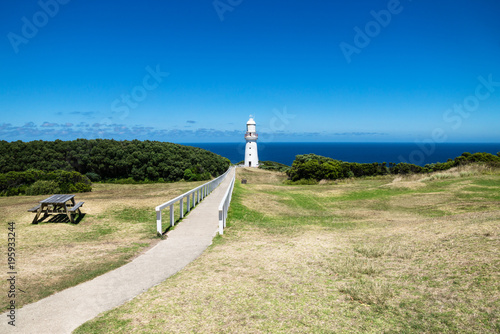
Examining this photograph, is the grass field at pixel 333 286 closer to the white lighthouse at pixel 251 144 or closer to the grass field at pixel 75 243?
the grass field at pixel 75 243

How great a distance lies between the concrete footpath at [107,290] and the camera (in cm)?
479

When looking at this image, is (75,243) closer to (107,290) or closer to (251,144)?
(107,290)

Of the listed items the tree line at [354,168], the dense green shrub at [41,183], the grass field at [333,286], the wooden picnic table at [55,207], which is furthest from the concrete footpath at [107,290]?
the tree line at [354,168]

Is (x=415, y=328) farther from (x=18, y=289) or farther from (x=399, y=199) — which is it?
(x=399, y=199)

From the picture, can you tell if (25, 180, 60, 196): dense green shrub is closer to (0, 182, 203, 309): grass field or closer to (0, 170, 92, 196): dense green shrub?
(0, 170, 92, 196): dense green shrub

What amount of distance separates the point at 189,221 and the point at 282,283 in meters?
7.07

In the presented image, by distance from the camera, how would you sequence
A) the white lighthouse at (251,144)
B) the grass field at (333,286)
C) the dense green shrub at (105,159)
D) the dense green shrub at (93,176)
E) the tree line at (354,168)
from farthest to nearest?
the white lighthouse at (251,144), the dense green shrub at (93,176), the dense green shrub at (105,159), the tree line at (354,168), the grass field at (333,286)

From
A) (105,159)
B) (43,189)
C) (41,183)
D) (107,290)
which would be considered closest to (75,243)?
(107,290)

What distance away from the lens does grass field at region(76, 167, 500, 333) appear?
4.39 meters

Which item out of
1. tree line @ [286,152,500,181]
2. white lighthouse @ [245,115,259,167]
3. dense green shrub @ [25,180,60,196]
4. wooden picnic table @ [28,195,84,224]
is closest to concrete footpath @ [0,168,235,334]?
wooden picnic table @ [28,195,84,224]

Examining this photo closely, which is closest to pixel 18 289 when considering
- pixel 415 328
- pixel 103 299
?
pixel 103 299

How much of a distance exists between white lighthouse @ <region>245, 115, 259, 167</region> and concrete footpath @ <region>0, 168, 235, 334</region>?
5722 centimetres

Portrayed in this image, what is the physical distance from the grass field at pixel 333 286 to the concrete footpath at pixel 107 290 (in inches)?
14.8

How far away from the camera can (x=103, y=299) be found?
18.5 ft
